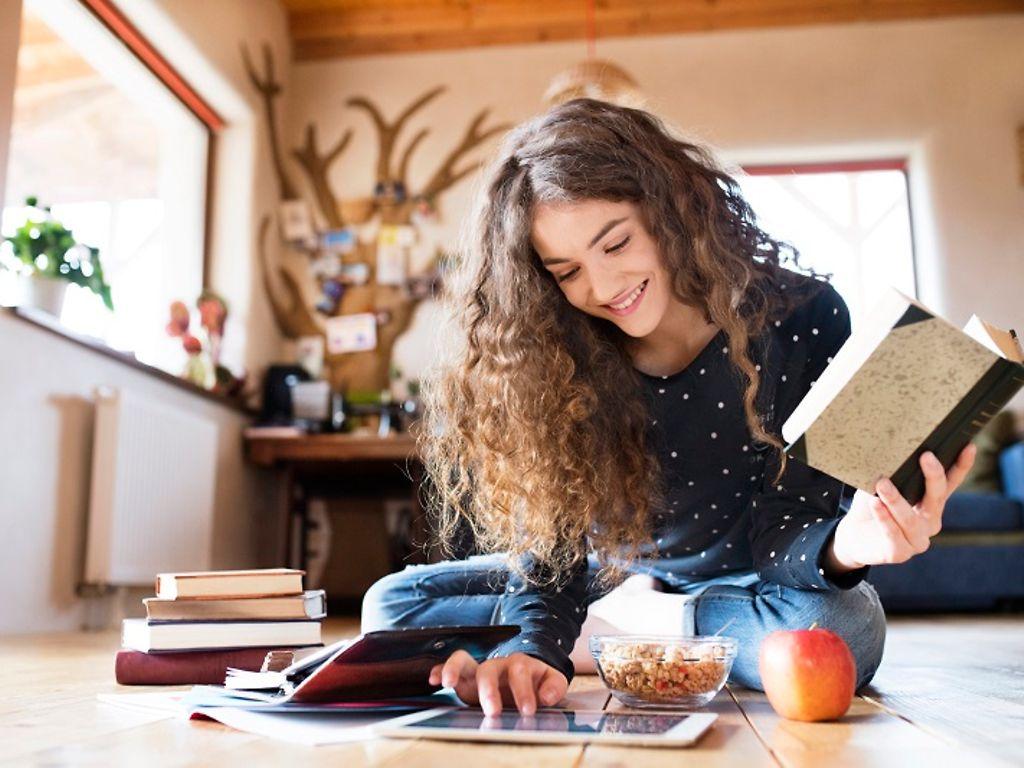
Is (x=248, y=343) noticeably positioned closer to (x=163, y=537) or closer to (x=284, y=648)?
(x=163, y=537)

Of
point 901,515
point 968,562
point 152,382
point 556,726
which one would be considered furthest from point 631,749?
point 968,562

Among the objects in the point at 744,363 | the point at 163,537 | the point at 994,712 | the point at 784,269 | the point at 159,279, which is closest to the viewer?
the point at 994,712

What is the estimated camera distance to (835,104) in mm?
4398

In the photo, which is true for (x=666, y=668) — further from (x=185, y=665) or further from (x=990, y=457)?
(x=990, y=457)

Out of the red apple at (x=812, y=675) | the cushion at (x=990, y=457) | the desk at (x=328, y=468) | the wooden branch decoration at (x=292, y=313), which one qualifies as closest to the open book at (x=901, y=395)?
the red apple at (x=812, y=675)

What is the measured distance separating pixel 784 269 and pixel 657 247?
7.4 inches

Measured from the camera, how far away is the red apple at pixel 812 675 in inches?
40.0

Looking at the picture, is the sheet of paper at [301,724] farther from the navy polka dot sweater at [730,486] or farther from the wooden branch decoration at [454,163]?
the wooden branch decoration at [454,163]

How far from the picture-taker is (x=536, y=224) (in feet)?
4.47

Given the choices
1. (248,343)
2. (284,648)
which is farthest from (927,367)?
(248,343)

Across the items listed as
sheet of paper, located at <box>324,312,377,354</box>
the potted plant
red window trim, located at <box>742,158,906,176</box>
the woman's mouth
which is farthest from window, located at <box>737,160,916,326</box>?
the woman's mouth

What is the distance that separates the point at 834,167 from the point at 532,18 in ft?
4.79

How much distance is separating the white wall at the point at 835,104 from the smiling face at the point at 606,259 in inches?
118

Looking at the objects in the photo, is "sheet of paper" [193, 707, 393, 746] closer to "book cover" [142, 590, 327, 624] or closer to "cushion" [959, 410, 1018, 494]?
"book cover" [142, 590, 327, 624]
